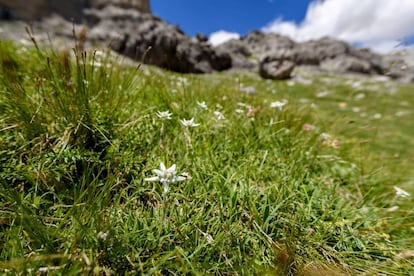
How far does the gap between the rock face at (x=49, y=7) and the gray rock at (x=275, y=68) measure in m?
22.7

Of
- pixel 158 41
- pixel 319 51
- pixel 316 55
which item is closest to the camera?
pixel 158 41

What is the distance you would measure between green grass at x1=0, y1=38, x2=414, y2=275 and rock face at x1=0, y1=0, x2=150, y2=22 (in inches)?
1406

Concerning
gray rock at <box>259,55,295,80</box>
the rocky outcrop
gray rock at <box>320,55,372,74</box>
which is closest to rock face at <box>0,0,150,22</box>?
gray rock at <box>259,55,295,80</box>

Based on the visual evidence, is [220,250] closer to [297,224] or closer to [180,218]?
[180,218]

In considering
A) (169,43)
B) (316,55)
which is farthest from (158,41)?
(316,55)

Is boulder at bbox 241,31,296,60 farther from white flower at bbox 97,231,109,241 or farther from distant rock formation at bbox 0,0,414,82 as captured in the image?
white flower at bbox 97,231,109,241

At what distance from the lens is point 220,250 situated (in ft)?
3.60

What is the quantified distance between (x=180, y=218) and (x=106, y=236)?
0.40 m

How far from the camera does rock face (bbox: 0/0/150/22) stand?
3541cm

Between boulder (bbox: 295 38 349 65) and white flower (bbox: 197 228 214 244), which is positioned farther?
boulder (bbox: 295 38 349 65)

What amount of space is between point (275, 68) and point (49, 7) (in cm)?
4788

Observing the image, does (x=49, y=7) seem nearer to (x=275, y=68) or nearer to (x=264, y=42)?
(x=275, y=68)

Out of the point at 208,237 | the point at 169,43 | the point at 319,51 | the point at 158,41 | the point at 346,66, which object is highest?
the point at 319,51

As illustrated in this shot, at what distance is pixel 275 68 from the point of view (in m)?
18.8
